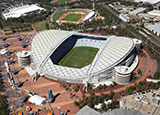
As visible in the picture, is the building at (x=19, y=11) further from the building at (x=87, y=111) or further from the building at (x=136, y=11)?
the building at (x=87, y=111)

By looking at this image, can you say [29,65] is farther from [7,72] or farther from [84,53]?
[84,53]

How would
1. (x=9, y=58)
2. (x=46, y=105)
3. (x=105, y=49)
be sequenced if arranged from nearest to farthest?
(x=46, y=105)
(x=105, y=49)
(x=9, y=58)

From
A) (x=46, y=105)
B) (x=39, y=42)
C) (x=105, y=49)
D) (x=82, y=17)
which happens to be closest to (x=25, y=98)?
(x=46, y=105)

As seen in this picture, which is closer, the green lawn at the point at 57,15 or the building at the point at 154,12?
the building at the point at 154,12

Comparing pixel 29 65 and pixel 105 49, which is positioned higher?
pixel 105 49

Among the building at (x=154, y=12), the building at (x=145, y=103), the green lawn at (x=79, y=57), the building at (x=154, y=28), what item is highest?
the building at (x=154, y=12)

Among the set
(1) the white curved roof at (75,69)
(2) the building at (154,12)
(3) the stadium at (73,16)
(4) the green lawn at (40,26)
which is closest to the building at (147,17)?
(2) the building at (154,12)

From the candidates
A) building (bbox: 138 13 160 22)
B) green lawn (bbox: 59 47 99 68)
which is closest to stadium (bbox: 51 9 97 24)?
building (bbox: 138 13 160 22)
